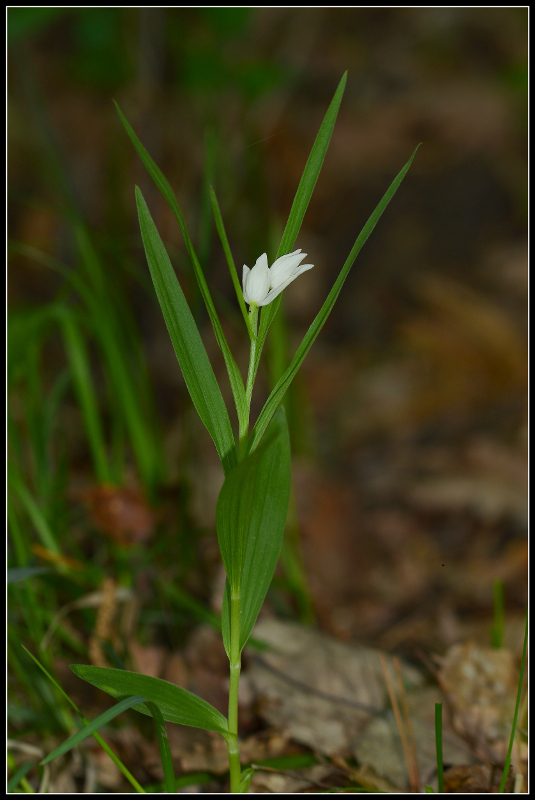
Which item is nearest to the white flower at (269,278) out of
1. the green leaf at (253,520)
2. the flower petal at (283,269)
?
the flower petal at (283,269)

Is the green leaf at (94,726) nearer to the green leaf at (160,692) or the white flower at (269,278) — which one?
the green leaf at (160,692)

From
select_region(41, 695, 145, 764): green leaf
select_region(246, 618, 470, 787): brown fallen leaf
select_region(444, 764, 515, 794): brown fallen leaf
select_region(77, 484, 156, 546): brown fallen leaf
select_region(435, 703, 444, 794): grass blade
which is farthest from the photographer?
select_region(77, 484, 156, 546): brown fallen leaf

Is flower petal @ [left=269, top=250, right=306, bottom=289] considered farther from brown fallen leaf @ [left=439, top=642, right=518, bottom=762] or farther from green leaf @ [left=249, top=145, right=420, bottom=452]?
brown fallen leaf @ [left=439, top=642, right=518, bottom=762]

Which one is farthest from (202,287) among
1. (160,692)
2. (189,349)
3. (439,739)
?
(439,739)

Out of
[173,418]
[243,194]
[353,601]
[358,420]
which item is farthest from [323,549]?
[243,194]

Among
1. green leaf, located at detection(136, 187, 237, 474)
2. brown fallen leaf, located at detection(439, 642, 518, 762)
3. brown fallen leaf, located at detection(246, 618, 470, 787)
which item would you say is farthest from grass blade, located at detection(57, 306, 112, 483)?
brown fallen leaf, located at detection(439, 642, 518, 762)

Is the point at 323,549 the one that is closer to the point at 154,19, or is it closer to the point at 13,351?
the point at 13,351

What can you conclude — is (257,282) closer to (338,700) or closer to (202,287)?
(202,287)
